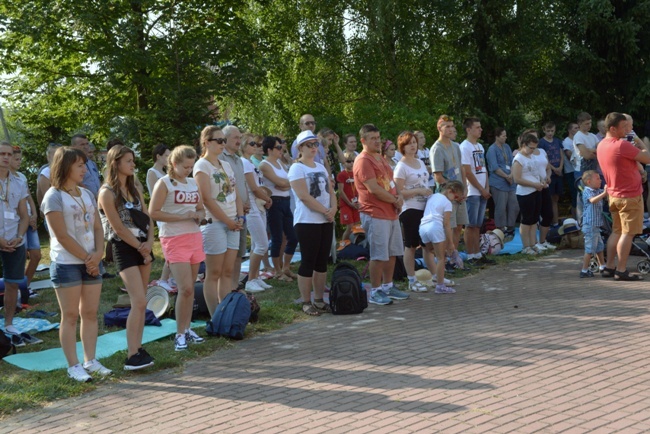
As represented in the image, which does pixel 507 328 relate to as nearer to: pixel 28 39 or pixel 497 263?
pixel 497 263

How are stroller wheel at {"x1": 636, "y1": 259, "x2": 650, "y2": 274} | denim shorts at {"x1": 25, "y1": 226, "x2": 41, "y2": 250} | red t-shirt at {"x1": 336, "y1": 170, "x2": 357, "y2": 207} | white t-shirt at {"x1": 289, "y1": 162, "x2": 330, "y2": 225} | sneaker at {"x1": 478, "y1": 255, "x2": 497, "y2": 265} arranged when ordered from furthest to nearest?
red t-shirt at {"x1": 336, "y1": 170, "x2": 357, "y2": 207} → sneaker at {"x1": 478, "y1": 255, "x2": 497, "y2": 265} → stroller wheel at {"x1": 636, "y1": 259, "x2": 650, "y2": 274} → denim shorts at {"x1": 25, "y1": 226, "x2": 41, "y2": 250} → white t-shirt at {"x1": 289, "y1": 162, "x2": 330, "y2": 225}

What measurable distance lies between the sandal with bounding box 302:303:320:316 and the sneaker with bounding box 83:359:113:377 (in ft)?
9.25

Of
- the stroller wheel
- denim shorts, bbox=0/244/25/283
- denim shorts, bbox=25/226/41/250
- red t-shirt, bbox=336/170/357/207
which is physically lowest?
the stroller wheel

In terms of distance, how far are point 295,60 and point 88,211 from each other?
18.7 m

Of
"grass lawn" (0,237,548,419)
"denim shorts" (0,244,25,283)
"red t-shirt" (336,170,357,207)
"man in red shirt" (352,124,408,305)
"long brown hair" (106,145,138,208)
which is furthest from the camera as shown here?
"red t-shirt" (336,170,357,207)

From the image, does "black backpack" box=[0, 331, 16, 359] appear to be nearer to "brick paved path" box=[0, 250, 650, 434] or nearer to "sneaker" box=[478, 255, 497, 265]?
"brick paved path" box=[0, 250, 650, 434]

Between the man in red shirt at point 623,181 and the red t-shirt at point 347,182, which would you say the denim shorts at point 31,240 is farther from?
the man in red shirt at point 623,181

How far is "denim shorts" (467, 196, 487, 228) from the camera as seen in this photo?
502 inches

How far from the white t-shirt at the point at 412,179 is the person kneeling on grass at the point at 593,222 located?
236 cm

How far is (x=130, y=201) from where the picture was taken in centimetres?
728

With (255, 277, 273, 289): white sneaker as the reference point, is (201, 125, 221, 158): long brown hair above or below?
above

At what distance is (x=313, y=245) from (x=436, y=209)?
2067 millimetres

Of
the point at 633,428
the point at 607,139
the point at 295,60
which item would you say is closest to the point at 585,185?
the point at 607,139

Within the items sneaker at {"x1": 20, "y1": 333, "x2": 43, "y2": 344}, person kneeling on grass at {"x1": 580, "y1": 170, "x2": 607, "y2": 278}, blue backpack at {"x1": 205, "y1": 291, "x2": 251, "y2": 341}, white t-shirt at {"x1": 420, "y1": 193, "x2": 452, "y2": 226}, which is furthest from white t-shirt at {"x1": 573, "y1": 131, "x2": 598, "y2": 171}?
sneaker at {"x1": 20, "y1": 333, "x2": 43, "y2": 344}
